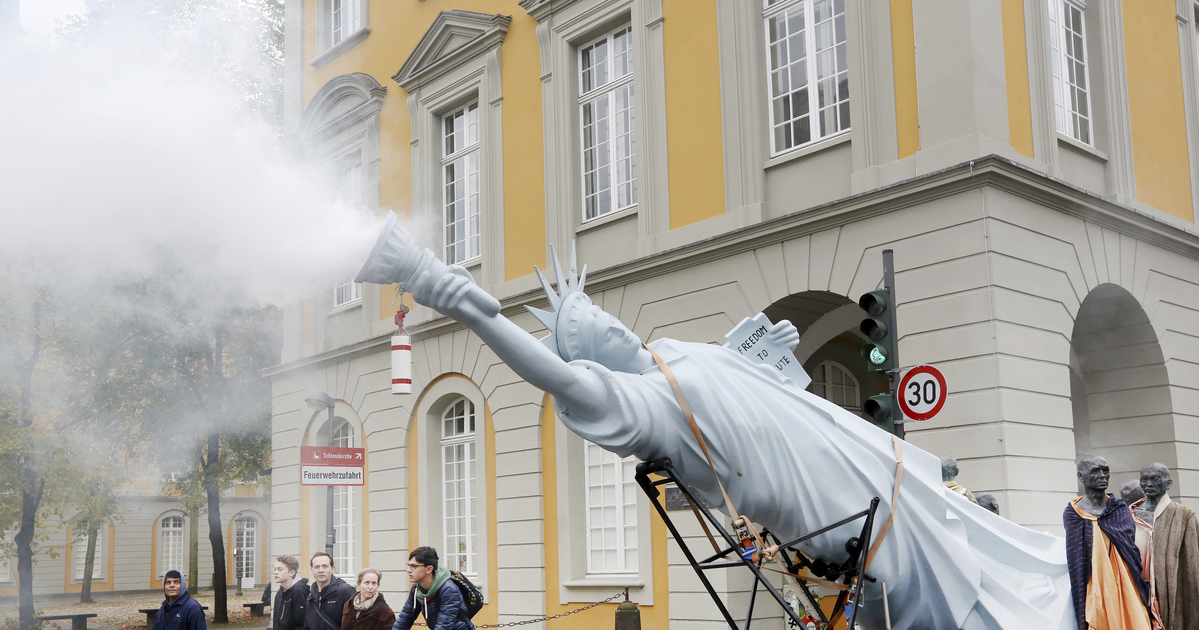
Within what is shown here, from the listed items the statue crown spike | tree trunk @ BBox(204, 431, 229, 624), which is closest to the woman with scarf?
the statue crown spike

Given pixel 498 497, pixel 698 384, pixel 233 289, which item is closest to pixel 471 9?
pixel 498 497

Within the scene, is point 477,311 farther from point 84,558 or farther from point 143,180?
point 84,558

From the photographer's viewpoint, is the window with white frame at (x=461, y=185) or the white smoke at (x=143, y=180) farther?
the window with white frame at (x=461, y=185)

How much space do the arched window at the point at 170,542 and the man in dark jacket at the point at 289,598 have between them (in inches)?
1890

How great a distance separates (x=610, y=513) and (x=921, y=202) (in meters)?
6.31

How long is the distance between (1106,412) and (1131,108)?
11.5 feet

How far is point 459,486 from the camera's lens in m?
18.2

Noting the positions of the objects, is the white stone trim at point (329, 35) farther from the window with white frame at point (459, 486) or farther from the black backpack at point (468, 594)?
the black backpack at point (468, 594)

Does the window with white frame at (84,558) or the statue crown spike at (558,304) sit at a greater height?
the statue crown spike at (558,304)

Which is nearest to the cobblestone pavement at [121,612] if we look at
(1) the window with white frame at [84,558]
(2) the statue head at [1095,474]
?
(1) the window with white frame at [84,558]

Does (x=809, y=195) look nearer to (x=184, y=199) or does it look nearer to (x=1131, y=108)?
(x=1131, y=108)

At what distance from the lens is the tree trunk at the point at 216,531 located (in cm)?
2969

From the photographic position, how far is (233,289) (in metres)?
10.8

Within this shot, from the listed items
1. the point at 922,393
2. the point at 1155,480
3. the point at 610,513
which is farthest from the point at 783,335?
the point at 610,513
